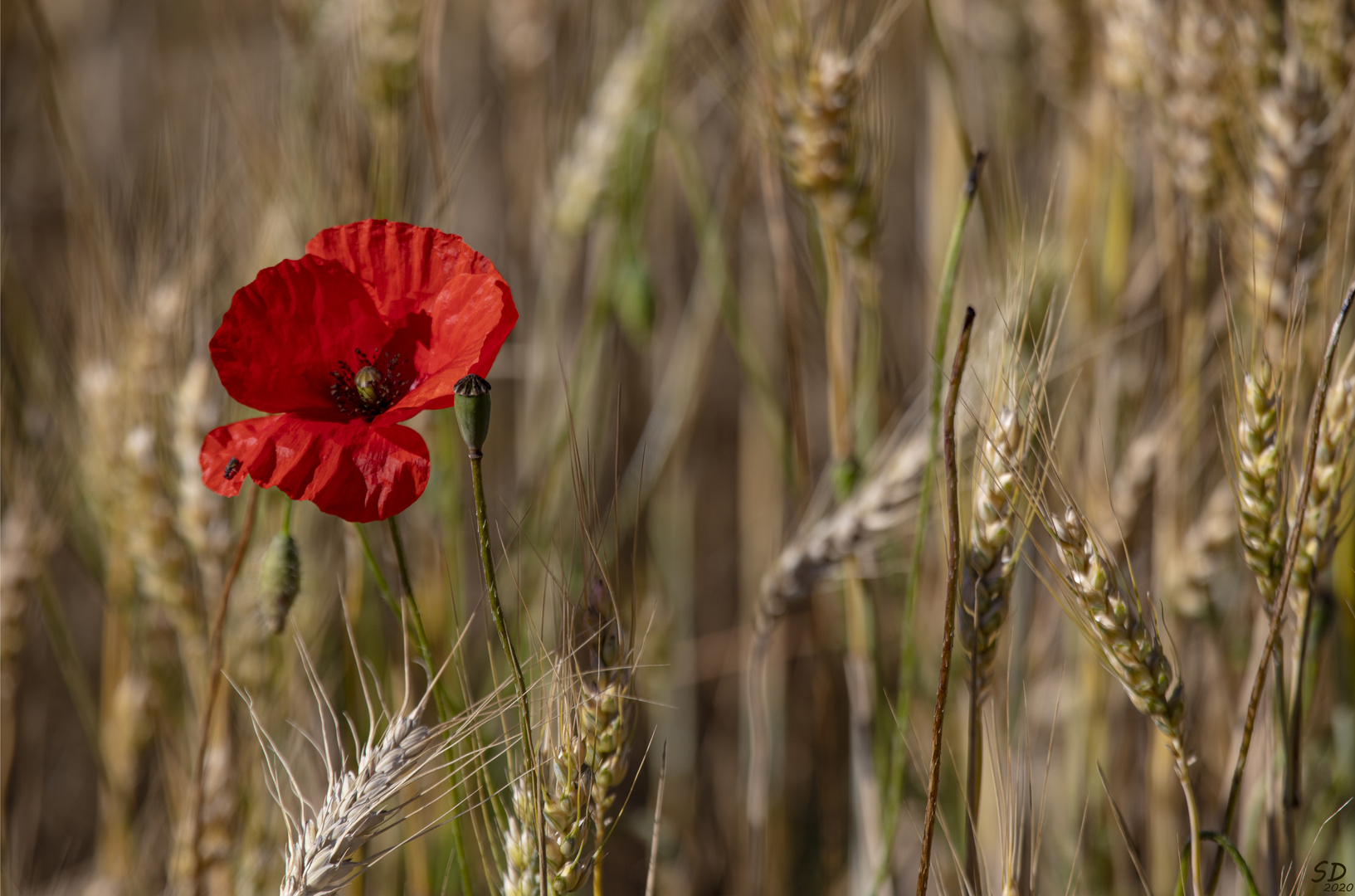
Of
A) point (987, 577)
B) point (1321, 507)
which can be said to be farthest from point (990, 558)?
point (1321, 507)

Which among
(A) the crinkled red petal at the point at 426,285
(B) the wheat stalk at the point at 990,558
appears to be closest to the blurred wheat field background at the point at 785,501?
(B) the wheat stalk at the point at 990,558

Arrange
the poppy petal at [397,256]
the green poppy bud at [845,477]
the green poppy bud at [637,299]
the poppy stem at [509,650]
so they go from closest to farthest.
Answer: the poppy stem at [509,650]
the poppy petal at [397,256]
the green poppy bud at [845,477]
the green poppy bud at [637,299]

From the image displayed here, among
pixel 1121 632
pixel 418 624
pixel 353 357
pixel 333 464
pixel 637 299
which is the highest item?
pixel 637 299

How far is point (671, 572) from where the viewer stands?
5.48 feet

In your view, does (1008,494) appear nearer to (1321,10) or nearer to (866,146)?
(866,146)

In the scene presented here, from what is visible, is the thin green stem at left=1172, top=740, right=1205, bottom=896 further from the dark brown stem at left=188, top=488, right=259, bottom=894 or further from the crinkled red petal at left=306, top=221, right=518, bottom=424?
the dark brown stem at left=188, top=488, right=259, bottom=894

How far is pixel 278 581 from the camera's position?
754mm

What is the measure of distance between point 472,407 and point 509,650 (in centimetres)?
15

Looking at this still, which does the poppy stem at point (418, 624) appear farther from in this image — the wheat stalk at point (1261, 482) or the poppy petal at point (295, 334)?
the wheat stalk at point (1261, 482)

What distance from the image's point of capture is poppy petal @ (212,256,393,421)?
26.4 inches

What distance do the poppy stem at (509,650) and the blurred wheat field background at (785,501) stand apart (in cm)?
3

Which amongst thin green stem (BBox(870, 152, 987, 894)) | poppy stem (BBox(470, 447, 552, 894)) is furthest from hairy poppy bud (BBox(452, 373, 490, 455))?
thin green stem (BBox(870, 152, 987, 894))

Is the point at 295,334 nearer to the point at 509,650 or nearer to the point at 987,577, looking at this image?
the point at 509,650

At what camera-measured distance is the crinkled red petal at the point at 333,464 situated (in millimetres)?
612
